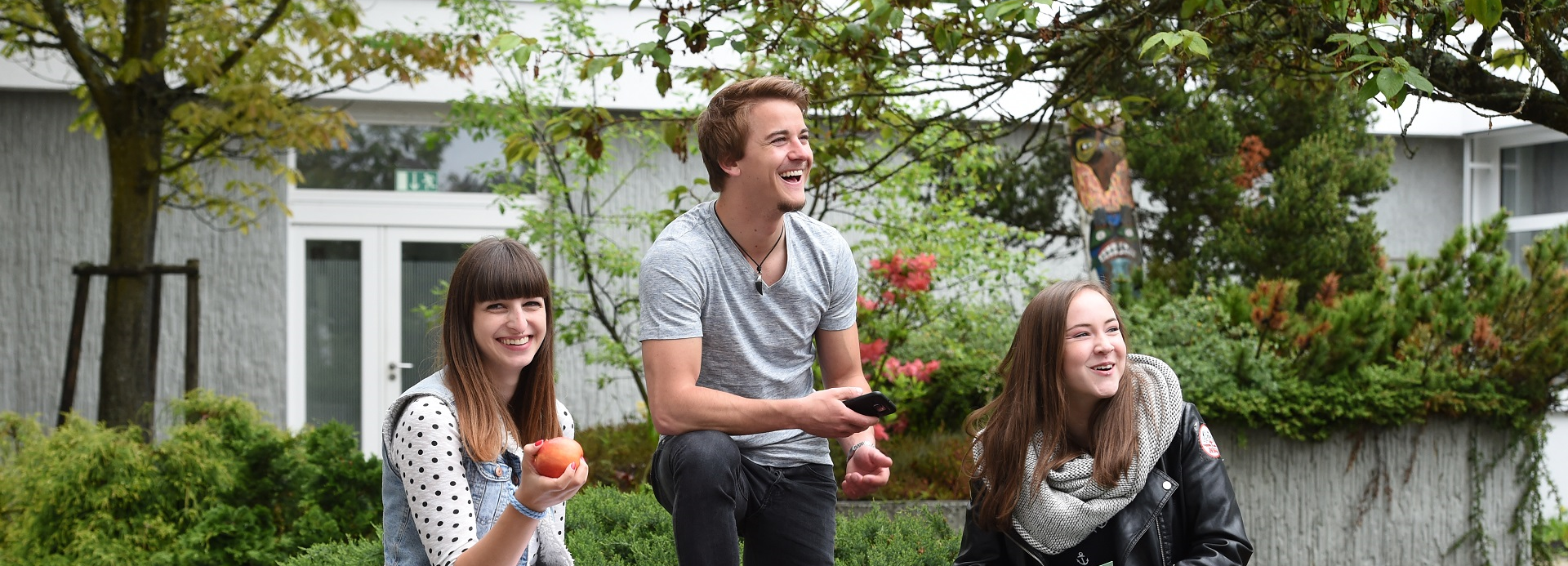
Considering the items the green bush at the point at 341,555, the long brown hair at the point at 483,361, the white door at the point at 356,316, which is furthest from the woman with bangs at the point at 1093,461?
the white door at the point at 356,316

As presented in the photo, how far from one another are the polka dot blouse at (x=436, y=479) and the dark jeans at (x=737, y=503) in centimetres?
46

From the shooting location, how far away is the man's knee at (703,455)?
8.12ft

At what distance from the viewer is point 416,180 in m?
9.87

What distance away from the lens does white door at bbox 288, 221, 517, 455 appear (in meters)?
9.69

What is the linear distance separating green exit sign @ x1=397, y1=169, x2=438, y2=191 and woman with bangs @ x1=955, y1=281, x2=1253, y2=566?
7.77 meters

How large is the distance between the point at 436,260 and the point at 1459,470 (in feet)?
24.2

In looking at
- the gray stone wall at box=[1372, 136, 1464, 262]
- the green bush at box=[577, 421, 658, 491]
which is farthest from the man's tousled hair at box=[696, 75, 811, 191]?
the gray stone wall at box=[1372, 136, 1464, 262]

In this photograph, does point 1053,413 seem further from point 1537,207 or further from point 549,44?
point 1537,207

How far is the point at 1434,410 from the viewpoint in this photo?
593 cm

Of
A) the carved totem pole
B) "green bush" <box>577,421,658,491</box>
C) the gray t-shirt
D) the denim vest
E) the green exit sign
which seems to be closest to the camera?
the denim vest

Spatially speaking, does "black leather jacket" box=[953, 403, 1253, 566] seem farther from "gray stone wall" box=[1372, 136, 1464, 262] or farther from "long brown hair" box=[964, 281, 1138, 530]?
"gray stone wall" box=[1372, 136, 1464, 262]

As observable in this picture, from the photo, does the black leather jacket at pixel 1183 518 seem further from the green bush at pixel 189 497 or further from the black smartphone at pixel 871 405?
the green bush at pixel 189 497

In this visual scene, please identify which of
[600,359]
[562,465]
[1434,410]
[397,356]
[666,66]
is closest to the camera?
[562,465]

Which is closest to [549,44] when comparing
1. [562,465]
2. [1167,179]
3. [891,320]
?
[891,320]
